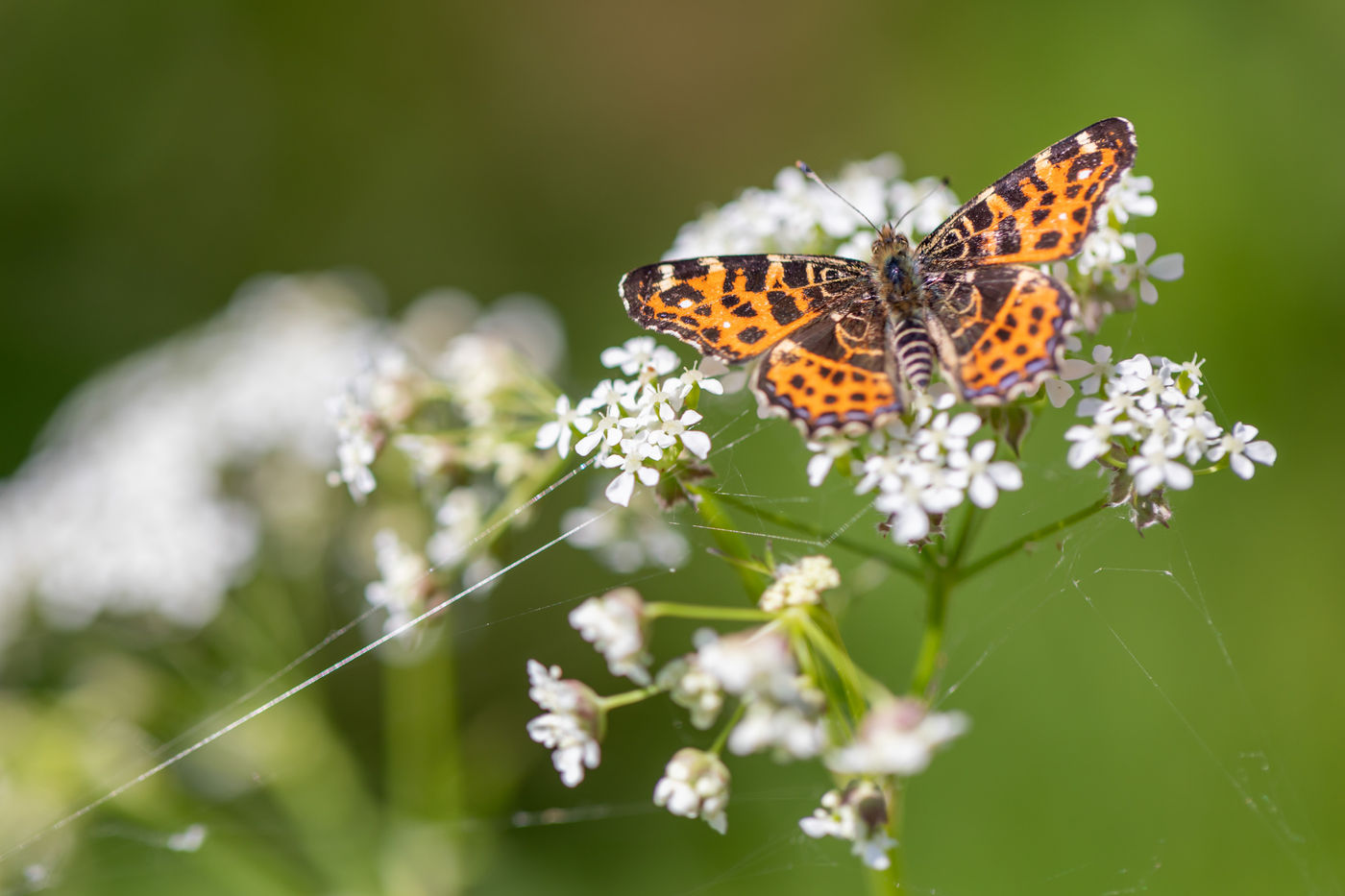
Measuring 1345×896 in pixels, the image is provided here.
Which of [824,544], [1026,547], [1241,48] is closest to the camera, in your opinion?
[824,544]

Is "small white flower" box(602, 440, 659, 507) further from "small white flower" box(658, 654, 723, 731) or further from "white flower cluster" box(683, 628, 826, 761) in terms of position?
"white flower cluster" box(683, 628, 826, 761)

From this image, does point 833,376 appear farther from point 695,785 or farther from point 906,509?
point 695,785

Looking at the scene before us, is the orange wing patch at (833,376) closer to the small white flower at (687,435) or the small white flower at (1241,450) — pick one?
the small white flower at (687,435)

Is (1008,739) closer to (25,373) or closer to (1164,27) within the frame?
(1164,27)

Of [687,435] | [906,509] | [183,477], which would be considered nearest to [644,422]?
[687,435]

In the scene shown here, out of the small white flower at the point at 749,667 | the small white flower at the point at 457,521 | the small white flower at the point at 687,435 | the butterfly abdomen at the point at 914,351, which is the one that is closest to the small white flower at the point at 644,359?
the small white flower at the point at 687,435

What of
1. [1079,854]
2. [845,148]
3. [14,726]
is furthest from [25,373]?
[1079,854]

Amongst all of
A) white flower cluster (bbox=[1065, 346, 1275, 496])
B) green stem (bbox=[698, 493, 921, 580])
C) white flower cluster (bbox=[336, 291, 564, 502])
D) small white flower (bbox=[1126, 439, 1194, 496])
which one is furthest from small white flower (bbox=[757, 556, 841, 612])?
white flower cluster (bbox=[336, 291, 564, 502])
